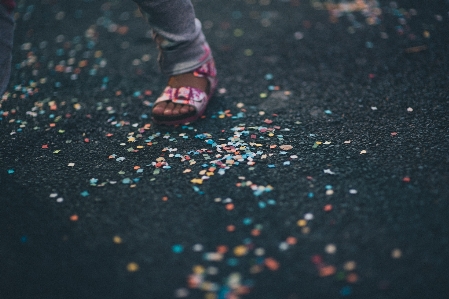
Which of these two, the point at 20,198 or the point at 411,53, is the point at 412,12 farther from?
the point at 20,198

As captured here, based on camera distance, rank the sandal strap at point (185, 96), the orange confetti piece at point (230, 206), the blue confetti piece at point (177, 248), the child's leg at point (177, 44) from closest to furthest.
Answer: the blue confetti piece at point (177, 248) → the orange confetti piece at point (230, 206) → the child's leg at point (177, 44) → the sandal strap at point (185, 96)

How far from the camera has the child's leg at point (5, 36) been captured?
1562 mm

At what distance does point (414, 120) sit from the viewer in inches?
67.1

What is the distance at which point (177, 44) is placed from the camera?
182cm

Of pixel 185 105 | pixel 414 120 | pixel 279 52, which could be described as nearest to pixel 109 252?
pixel 185 105

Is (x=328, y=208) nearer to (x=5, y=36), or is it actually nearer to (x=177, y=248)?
(x=177, y=248)

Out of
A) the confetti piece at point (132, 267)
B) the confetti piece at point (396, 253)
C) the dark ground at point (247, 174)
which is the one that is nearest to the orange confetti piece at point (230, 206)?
the dark ground at point (247, 174)

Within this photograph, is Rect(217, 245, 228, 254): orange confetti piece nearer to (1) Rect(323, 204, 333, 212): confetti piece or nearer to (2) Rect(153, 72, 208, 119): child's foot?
(1) Rect(323, 204, 333, 212): confetti piece

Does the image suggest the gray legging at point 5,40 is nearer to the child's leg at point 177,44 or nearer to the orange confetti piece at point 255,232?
the child's leg at point 177,44

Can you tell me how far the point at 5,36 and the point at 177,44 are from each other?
72cm

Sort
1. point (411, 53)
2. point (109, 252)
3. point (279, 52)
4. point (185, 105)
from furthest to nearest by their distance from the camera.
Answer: point (279, 52)
point (411, 53)
point (185, 105)
point (109, 252)

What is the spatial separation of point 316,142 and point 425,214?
1.76 ft

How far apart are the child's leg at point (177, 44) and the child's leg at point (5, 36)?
515mm

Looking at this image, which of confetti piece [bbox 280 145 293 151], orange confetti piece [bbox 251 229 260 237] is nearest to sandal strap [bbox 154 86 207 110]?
confetti piece [bbox 280 145 293 151]
